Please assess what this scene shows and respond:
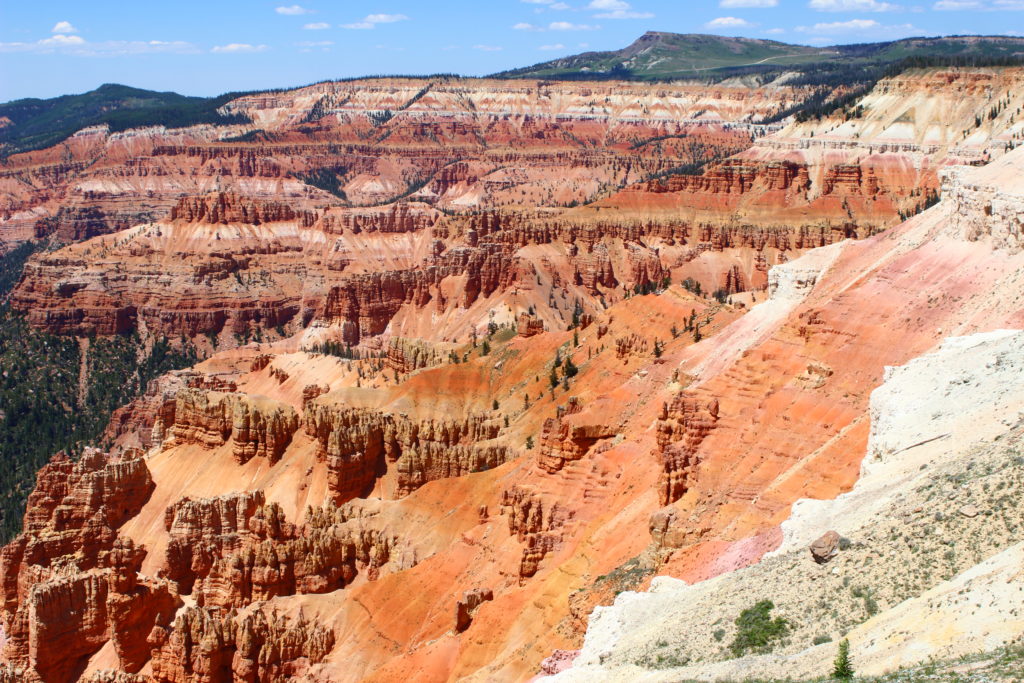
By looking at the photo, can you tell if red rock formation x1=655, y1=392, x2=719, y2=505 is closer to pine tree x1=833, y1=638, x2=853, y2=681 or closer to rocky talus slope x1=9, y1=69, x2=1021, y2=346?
pine tree x1=833, y1=638, x2=853, y2=681

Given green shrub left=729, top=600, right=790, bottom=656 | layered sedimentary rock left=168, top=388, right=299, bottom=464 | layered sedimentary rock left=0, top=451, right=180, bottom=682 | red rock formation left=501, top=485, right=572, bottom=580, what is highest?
green shrub left=729, top=600, right=790, bottom=656

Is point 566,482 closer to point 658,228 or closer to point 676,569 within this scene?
point 676,569

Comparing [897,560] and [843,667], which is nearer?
[843,667]

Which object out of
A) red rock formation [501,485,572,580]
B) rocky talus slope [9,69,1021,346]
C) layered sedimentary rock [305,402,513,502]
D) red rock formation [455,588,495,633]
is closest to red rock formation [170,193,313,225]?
rocky talus slope [9,69,1021,346]

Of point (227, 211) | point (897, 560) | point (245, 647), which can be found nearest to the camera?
point (897, 560)

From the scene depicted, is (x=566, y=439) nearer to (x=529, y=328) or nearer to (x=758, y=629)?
(x=758, y=629)

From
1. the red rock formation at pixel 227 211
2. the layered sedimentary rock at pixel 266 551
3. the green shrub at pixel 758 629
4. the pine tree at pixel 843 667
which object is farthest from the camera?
the red rock formation at pixel 227 211

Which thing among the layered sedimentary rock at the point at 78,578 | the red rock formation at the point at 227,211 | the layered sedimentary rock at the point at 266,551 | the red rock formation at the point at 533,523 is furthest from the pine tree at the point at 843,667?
the red rock formation at the point at 227,211

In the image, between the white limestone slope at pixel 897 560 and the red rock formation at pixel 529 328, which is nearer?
the white limestone slope at pixel 897 560

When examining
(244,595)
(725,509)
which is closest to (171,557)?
(244,595)

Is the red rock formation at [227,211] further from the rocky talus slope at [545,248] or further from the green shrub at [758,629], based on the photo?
the green shrub at [758,629]

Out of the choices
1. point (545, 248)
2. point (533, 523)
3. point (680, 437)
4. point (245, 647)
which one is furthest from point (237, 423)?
point (545, 248)
